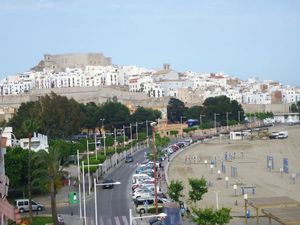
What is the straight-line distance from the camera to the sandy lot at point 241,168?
33.9m

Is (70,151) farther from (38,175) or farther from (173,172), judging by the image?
(38,175)

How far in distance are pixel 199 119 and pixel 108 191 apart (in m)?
67.0

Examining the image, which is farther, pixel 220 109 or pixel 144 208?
pixel 220 109

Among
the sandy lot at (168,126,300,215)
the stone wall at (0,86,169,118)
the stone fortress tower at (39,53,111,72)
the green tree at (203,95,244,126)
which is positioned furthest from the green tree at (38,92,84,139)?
the stone fortress tower at (39,53,111,72)

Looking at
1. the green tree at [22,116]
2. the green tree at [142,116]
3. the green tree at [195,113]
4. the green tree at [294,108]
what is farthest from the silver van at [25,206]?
the green tree at [294,108]

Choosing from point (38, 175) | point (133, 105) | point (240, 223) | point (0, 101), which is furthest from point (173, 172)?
point (0, 101)

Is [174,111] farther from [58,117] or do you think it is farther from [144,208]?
[144,208]

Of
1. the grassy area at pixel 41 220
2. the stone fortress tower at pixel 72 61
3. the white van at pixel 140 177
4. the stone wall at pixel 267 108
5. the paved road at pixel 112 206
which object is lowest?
the grassy area at pixel 41 220

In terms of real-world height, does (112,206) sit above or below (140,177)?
below

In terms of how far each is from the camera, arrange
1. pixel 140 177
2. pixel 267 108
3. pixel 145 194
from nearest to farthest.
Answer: pixel 145 194
pixel 140 177
pixel 267 108

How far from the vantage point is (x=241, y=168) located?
48.8m

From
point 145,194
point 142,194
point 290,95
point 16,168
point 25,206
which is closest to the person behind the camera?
point 25,206


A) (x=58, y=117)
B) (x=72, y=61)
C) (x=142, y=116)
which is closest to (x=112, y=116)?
(x=142, y=116)

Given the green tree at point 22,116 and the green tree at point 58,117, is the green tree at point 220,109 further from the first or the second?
the green tree at point 58,117
